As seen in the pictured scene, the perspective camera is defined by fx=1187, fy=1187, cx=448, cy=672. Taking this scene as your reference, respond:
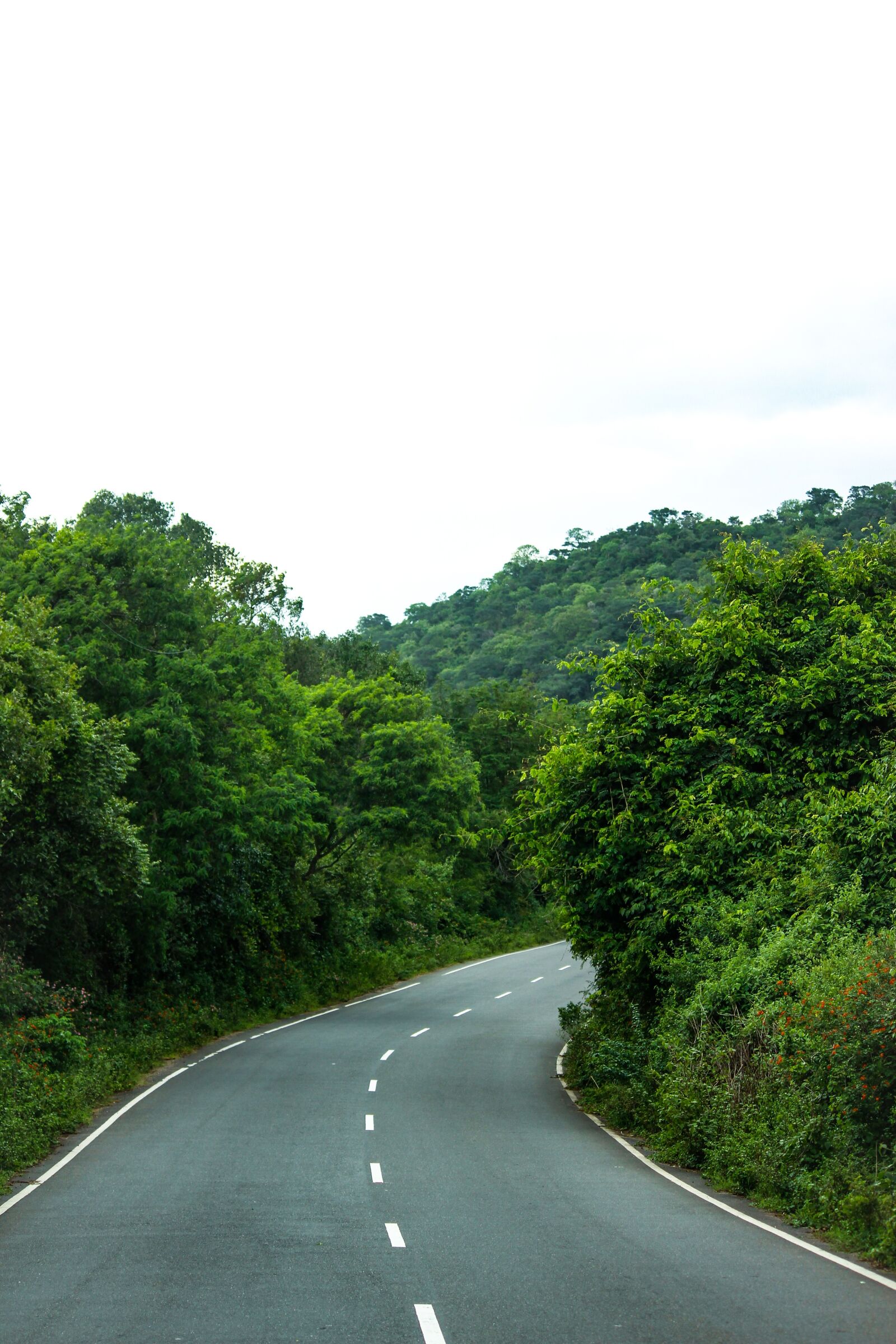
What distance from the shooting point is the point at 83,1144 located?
15.5m

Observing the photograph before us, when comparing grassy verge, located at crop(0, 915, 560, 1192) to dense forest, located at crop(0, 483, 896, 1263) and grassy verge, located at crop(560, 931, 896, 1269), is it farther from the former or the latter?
grassy verge, located at crop(560, 931, 896, 1269)

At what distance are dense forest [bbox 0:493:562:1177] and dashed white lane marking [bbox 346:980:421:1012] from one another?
995 mm

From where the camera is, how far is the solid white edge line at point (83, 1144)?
463 inches

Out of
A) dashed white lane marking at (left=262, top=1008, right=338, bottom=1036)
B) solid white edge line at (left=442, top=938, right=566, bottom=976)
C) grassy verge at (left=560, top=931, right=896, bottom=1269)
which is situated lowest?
solid white edge line at (left=442, top=938, right=566, bottom=976)

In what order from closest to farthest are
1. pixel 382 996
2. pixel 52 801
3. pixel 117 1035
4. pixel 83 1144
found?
1. pixel 83 1144
2. pixel 52 801
3. pixel 117 1035
4. pixel 382 996

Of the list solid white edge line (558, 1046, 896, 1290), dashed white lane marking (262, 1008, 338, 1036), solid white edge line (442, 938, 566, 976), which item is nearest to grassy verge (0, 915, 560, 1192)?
dashed white lane marking (262, 1008, 338, 1036)

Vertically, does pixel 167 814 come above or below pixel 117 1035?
above

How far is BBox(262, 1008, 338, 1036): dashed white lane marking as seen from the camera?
104 feet

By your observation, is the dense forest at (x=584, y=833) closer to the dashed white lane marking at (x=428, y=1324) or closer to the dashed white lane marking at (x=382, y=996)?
the dashed white lane marking at (x=382, y=996)

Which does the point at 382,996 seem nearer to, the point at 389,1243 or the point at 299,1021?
the point at 299,1021

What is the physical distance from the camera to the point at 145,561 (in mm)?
27781

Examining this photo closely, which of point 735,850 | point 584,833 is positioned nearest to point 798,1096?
point 735,850

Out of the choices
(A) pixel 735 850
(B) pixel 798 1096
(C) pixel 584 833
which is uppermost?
(C) pixel 584 833

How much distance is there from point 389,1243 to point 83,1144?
7459 mm
